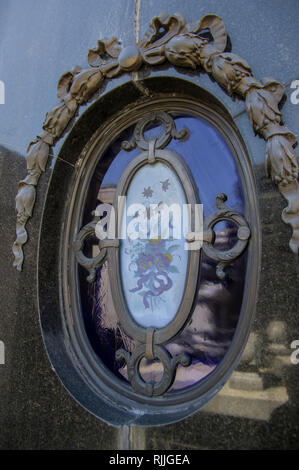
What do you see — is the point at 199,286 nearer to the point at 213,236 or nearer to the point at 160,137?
the point at 213,236

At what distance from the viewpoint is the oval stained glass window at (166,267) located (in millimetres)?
2443

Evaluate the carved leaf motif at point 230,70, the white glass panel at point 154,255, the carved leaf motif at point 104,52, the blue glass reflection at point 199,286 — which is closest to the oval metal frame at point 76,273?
the blue glass reflection at point 199,286

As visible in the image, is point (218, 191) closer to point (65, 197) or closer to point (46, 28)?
point (65, 197)

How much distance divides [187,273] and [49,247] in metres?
1.05

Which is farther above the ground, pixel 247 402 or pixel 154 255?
pixel 154 255

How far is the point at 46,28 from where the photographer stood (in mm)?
3496

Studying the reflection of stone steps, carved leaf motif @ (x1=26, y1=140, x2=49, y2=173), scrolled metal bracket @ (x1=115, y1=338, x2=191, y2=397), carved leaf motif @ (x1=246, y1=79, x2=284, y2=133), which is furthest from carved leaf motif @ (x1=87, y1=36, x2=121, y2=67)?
the reflection of stone steps

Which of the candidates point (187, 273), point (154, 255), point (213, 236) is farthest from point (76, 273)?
point (213, 236)

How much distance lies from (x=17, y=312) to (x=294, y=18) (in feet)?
8.40

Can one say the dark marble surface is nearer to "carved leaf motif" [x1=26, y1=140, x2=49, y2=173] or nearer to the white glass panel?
"carved leaf motif" [x1=26, y1=140, x2=49, y2=173]

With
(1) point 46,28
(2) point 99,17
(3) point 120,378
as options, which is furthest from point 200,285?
(1) point 46,28

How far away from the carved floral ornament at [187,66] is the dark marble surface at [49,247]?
65 mm

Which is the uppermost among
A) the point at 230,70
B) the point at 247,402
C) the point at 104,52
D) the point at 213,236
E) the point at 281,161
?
the point at 104,52

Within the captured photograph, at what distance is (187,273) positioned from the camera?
2.58 metres
